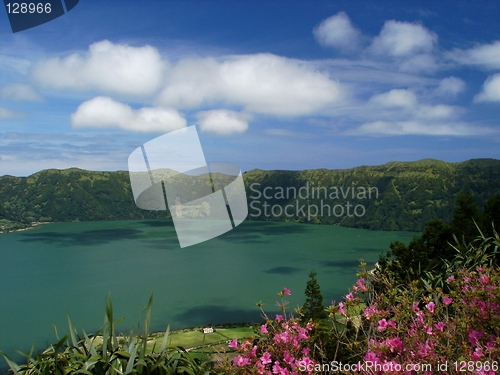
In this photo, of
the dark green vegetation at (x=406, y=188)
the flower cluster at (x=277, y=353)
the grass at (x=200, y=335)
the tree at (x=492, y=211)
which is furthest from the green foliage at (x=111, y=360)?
the dark green vegetation at (x=406, y=188)

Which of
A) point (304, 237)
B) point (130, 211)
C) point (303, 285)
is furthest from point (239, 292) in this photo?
point (130, 211)

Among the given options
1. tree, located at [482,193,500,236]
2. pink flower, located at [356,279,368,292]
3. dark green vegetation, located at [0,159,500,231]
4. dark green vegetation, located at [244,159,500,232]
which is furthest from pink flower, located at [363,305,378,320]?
dark green vegetation, located at [0,159,500,231]

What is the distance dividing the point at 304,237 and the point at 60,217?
79.6m

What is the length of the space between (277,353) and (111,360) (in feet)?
3.62

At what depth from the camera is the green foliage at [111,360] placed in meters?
2.53

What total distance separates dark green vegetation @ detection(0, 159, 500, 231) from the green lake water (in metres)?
13.9

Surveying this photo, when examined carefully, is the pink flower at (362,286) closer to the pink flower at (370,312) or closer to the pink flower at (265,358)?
the pink flower at (370,312)

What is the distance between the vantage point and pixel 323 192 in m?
140

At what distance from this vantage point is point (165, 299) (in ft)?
166

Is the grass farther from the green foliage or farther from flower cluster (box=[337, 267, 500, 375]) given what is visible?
flower cluster (box=[337, 267, 500, 375])

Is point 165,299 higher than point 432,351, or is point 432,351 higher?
point 432,351

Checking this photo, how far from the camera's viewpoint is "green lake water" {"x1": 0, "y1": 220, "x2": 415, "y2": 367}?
44688 millimetres

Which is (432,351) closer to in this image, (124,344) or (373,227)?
(124,344)

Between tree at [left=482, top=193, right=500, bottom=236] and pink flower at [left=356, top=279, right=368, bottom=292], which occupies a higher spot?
pink flower at [left=356, top=279, right=368, bottom=292]
